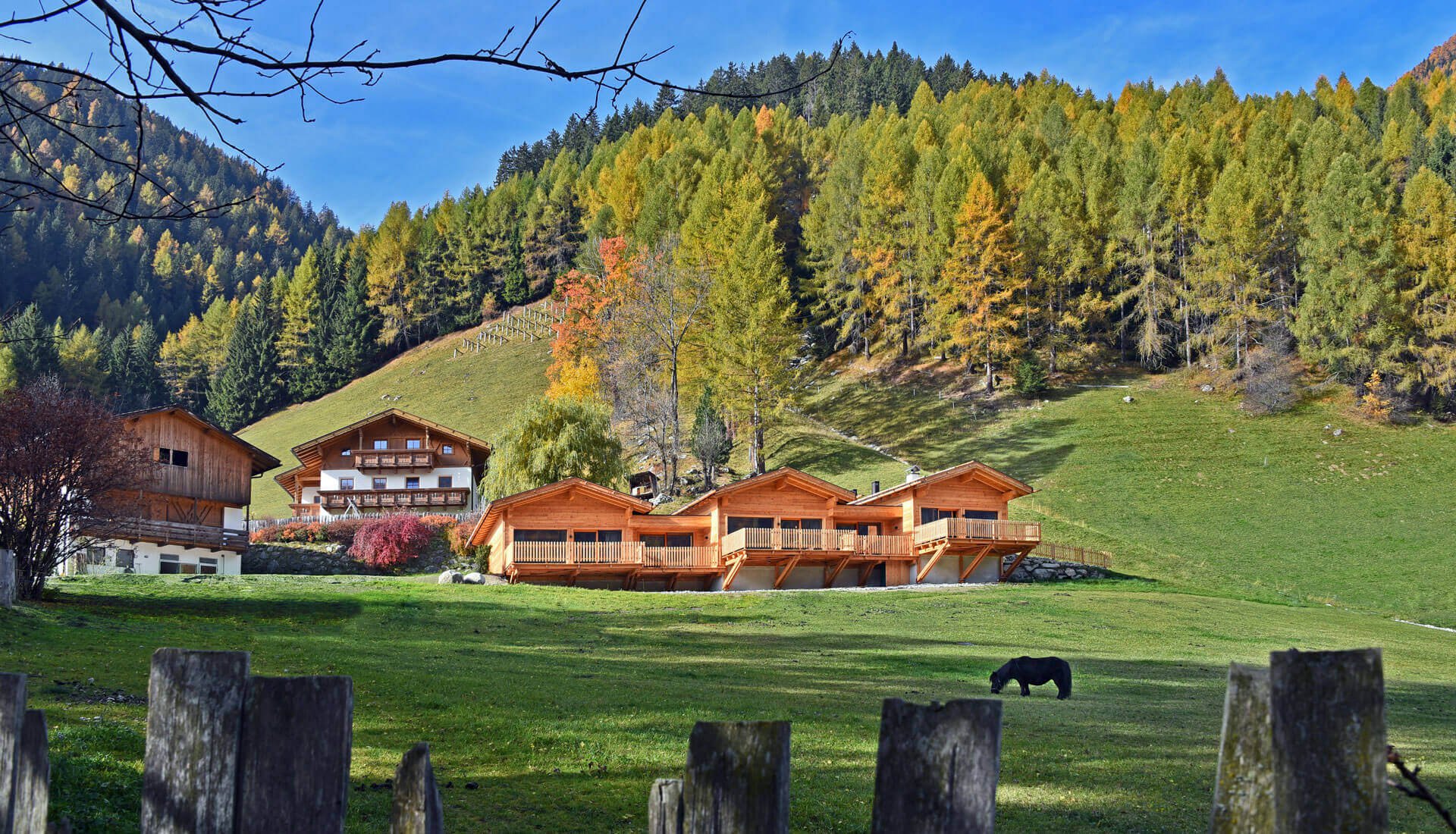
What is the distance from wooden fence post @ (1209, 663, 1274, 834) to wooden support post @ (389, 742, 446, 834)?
6.03 feet

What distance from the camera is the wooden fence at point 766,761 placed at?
7.38 feet

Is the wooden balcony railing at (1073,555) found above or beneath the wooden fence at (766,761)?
beneath

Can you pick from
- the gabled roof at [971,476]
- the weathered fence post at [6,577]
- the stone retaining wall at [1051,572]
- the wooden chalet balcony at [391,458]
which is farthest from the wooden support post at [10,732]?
the wooden chalet balcony at [391,458]

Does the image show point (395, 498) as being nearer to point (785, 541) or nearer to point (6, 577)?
point (785, 541)

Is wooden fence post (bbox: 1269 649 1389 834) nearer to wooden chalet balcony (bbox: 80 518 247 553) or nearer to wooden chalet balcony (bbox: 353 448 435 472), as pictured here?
wooden chalet balcony (bbox: 80 518 247 553)

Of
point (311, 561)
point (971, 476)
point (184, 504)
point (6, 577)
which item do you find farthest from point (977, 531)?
point (184, 504)

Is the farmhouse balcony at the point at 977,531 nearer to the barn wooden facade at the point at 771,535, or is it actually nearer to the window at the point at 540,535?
the barn wooden facade at the point at 771,535

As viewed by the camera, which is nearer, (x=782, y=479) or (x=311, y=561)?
(x=782, y=479)

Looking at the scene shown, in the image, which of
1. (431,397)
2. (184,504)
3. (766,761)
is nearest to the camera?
(766,761)

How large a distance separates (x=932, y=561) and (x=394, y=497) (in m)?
31.8

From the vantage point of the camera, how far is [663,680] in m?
17.1

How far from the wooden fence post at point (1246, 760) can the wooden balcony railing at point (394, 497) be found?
61.0m

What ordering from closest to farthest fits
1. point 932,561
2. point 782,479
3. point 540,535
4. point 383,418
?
1. point 932,561
2. point 540,535
3. point 782,479
4. point 383,418

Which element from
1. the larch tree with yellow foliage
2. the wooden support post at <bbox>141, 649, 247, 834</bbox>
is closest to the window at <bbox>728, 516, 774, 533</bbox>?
the larch tree with yellow foliage
